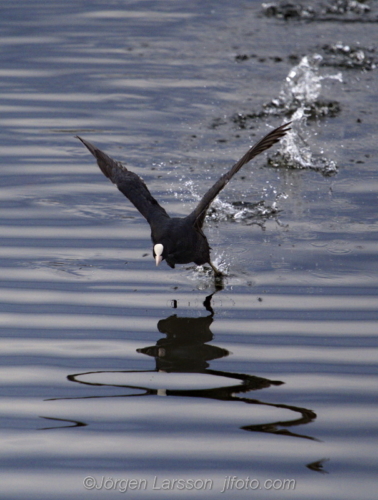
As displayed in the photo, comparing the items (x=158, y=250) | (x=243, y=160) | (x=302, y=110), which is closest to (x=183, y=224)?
(x=158, y=250)

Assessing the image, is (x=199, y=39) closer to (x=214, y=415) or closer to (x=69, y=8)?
(x=69, y=8)

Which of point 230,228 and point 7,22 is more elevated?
point 7,22

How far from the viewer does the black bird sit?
5.43m

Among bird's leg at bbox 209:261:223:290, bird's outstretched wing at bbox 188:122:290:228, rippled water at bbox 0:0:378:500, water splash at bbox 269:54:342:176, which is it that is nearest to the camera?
rippled water at bbox 0:0:378:500

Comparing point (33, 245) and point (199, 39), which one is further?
point (199, 39)

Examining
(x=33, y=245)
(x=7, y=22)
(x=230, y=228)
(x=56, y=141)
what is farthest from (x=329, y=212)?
(x=7, y=22)

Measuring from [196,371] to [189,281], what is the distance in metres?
1.40

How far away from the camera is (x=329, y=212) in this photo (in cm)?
708

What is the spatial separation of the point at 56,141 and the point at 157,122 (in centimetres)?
135

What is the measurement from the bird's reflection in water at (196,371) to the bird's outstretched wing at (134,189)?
3.07 feet

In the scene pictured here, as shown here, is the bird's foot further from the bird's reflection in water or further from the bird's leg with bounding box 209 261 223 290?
the bird's reflection in water

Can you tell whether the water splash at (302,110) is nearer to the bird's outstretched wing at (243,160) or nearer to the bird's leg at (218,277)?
the bird's leg at (218,277)

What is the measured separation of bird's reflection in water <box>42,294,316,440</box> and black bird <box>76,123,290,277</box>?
0.48m

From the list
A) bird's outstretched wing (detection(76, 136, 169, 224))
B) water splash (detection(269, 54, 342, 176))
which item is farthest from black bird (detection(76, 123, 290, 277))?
water splash (detection(269, 54, 342, 176))
